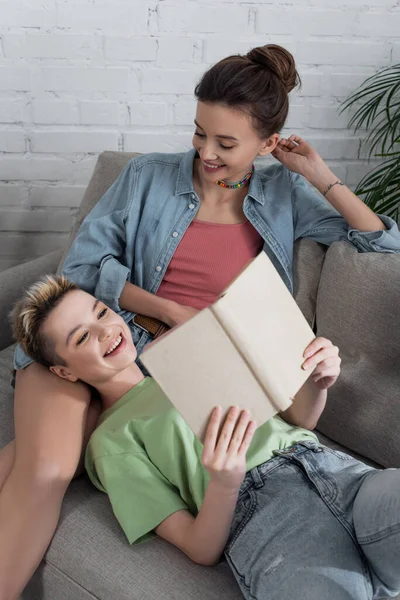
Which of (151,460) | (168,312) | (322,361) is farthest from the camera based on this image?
(168,312)

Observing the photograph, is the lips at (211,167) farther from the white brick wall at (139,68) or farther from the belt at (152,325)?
the white brick wall at (139,68)

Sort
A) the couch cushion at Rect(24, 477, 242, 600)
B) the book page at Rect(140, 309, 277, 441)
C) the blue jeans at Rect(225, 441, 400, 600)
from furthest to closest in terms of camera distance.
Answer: the couch cushion at Rect(24, 477, 242, 600) → the blue jeans at Rect(225, 441, 400, 600) → the book page at Rect(140, 309, 277, 441)

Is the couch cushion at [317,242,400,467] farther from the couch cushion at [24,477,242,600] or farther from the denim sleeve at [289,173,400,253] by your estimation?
the couch cushion at [24,477,242,600]

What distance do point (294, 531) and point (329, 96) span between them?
169cm

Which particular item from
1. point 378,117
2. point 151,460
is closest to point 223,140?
point 151,460

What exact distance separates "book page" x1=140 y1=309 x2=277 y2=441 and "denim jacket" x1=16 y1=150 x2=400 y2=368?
2.47ft

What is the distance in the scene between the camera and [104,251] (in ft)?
6.22

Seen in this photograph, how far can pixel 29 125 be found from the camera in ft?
8.36

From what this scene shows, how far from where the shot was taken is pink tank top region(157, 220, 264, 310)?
188 cm

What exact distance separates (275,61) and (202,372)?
897mm

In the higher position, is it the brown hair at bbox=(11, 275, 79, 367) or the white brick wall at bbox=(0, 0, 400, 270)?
the white brick wall at bbox=(0, 0, 400, 270)

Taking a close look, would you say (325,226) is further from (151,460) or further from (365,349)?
(151,460)

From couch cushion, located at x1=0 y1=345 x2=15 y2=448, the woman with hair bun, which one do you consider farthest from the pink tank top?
couch cushion, located at x1=0 y1=345 x2=15 y2=448

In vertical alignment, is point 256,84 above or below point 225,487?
above
